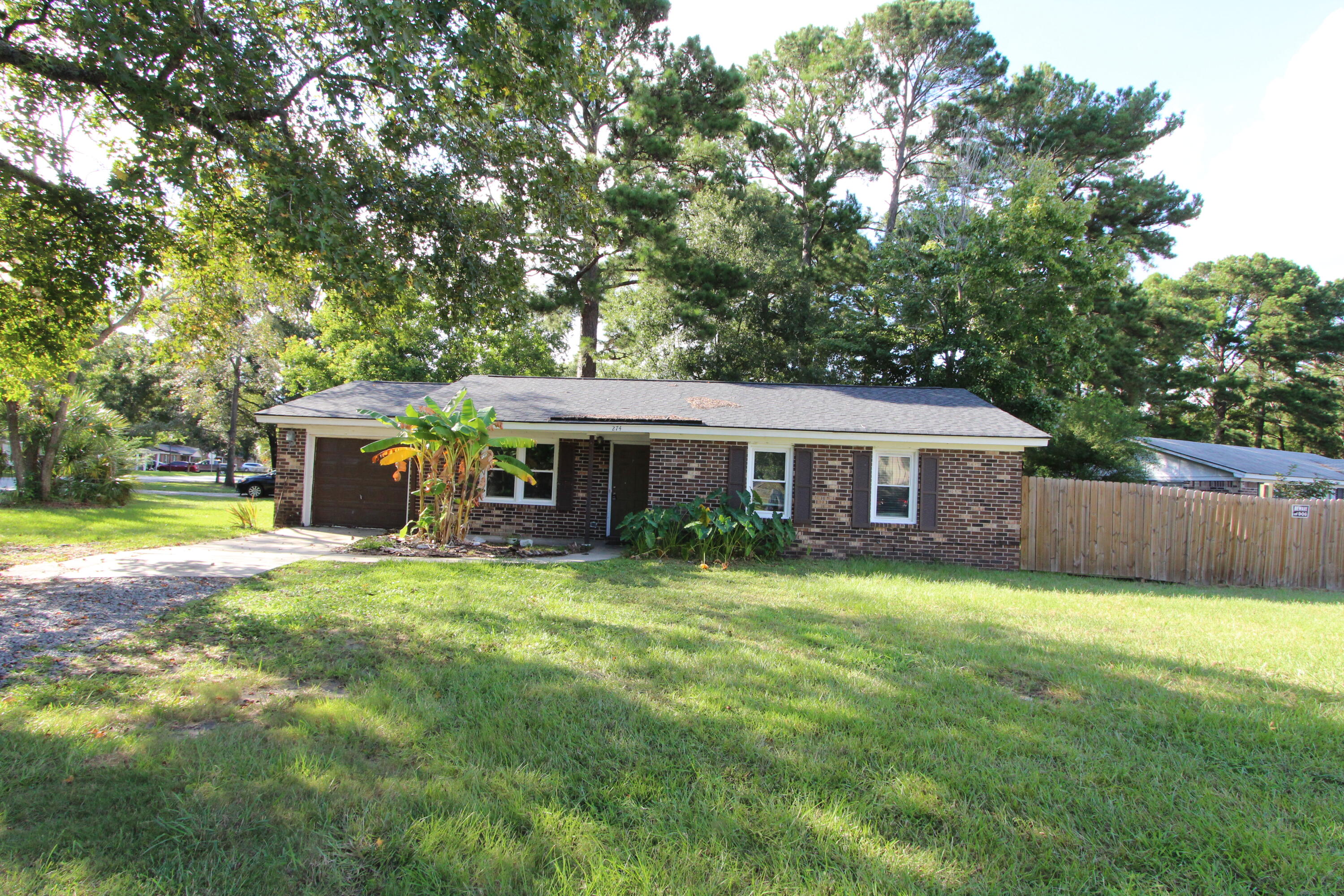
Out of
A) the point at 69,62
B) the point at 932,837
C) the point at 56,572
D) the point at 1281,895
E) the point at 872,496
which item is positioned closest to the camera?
the point at 1281,895

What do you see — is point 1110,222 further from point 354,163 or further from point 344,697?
point 344,697

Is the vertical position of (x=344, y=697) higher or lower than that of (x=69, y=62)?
lower

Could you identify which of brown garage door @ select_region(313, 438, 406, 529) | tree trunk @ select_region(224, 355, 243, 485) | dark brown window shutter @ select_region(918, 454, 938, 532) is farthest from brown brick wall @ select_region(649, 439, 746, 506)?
tree trunk @ select_region(224, 355, 243, 485)

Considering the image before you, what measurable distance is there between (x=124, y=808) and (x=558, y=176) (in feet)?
28.3

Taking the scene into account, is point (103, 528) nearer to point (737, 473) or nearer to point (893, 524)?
point (737, 473)

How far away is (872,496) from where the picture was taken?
13.1 meters

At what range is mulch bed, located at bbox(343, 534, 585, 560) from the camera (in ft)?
36.9

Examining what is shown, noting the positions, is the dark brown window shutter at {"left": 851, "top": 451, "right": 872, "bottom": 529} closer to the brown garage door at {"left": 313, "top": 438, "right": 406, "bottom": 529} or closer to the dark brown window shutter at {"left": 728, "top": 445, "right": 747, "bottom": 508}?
the dark brown window shutter at {"left": 728, "top": 445, "right": 747, "bottom": 508}

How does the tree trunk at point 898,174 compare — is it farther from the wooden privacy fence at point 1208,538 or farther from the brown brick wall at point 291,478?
the brown brick wall at point 291,478

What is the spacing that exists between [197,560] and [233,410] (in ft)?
91.8

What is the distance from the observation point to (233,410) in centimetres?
3316

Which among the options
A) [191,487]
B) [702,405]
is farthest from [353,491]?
[191,487]

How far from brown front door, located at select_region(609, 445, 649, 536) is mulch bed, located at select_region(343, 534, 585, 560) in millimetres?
2301

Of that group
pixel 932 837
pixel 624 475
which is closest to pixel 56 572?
pixel 624 475
